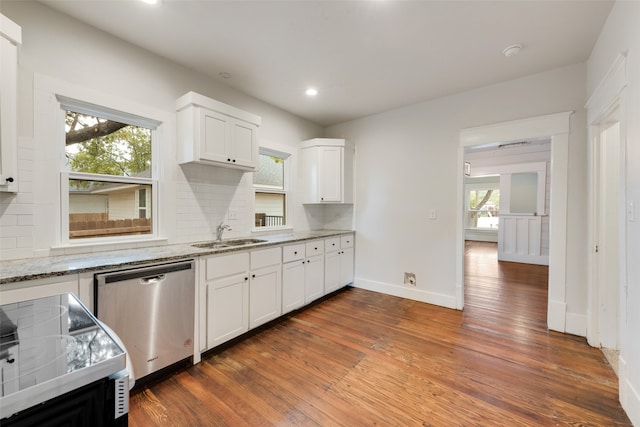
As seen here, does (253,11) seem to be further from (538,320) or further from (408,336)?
(538,320)

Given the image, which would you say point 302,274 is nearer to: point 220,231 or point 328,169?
point 220,231

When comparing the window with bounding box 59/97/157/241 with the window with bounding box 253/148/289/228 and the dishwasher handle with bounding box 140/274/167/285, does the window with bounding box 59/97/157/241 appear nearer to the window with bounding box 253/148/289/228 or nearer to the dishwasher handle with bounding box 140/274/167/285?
the dishwasher handle with bounding box 140/274/167/285

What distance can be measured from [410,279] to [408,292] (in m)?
0.18

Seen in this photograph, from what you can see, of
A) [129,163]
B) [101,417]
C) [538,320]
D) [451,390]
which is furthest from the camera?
[538,320]

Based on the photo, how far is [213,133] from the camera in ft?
8.70

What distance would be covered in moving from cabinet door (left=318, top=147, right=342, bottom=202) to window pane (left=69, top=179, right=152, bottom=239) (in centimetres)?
227

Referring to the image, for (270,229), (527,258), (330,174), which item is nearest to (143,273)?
(270,229)

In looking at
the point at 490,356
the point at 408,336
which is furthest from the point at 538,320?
the point at 408,336

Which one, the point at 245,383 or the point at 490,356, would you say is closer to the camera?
the point at 245,383

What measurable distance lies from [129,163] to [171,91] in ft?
2.69

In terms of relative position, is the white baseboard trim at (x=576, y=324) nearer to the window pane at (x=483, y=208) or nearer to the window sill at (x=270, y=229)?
the window sill at (x=270, y=229)

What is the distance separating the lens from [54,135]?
6.49 feet

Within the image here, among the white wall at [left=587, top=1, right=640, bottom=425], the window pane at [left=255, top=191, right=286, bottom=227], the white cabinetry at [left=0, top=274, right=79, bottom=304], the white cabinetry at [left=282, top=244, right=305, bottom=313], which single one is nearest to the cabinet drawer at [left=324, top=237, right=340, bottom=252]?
the white cabinetry at [left=282, top=244, right=305, bottom=313]

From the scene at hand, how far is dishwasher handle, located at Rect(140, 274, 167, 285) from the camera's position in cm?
188
